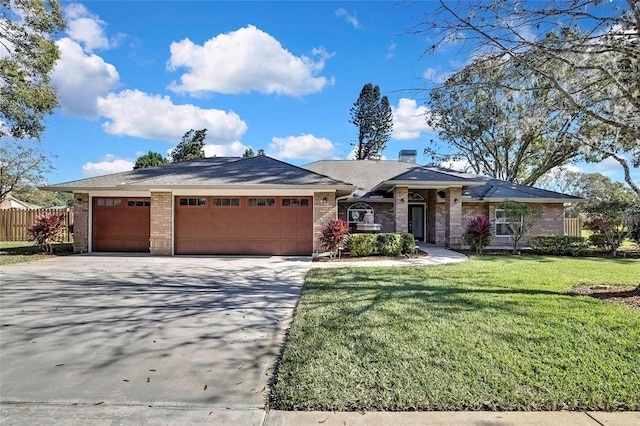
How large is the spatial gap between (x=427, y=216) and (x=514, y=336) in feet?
51.2

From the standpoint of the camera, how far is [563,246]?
1431 centimetres

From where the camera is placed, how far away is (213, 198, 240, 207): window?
13.4 meters

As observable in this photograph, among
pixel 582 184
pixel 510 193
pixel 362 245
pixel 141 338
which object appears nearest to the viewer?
pixel 141 338

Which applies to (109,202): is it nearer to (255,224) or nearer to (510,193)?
(255,224)

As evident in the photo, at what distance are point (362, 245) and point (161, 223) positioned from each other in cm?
737

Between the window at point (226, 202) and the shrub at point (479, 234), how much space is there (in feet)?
30.1

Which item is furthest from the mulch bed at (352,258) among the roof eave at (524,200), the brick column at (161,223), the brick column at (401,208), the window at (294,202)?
the roof eave at (524,200)

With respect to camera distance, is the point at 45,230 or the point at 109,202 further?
the point at 109,202

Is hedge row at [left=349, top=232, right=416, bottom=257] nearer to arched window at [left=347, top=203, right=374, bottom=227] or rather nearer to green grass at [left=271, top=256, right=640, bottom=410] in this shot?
arched window at [left=347, top=203, right=374, bottom=227]

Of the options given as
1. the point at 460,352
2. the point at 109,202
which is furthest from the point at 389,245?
the point at 109,202

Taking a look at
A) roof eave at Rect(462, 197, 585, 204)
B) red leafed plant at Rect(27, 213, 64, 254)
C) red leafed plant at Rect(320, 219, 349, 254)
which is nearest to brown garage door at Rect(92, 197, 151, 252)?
red leafed plant at Rect(27, 213, 64, 254)

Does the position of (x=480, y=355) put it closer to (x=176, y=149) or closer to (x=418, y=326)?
(x=418, y=326)

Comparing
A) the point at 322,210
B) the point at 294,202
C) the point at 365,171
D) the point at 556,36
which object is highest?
the point at 556,36

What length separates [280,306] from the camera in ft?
19.9
